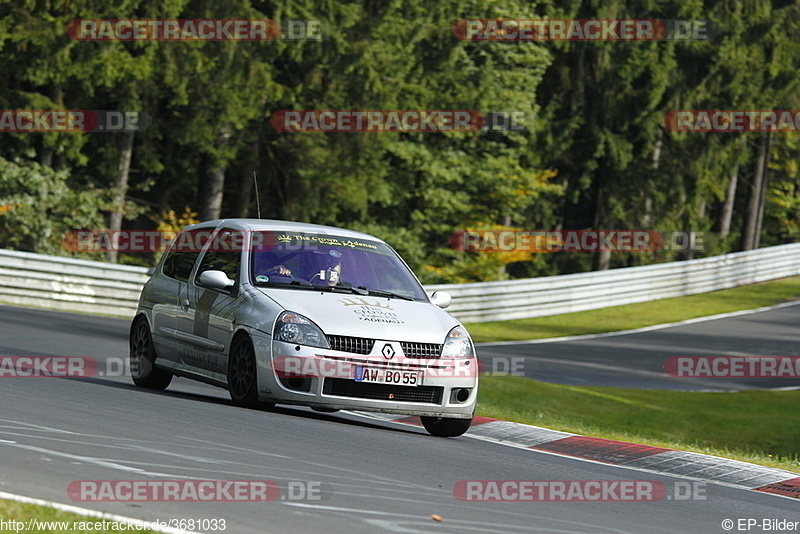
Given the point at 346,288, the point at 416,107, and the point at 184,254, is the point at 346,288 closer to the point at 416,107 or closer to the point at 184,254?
the point at 184,254

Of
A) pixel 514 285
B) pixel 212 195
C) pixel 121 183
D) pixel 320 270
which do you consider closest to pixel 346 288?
pixel 320 270

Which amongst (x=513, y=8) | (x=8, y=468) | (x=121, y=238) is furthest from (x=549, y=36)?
(x=8, y=468)

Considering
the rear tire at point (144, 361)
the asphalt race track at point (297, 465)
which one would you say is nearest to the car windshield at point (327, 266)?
the asphalt race track at point (297, 465)

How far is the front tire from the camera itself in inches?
436

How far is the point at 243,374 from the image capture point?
10.6 m

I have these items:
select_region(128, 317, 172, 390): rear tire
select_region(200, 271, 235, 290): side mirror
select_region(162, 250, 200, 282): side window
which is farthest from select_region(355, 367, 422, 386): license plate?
select_region(128, 317, 172, 390): rear tire

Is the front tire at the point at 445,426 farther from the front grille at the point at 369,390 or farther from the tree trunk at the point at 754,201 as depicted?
the tree trunk at the point at 754,201

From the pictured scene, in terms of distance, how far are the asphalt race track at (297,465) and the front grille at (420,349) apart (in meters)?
0.69

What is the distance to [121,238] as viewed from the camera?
38.2 meters

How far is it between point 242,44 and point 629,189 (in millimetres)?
19994

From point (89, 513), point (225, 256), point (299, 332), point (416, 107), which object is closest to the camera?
point (89, 513)

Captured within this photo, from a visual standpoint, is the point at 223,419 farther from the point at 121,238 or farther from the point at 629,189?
the point at 629,189

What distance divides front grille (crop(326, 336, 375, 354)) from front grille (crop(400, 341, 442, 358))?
289 mm

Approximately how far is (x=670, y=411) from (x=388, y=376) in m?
10.9
